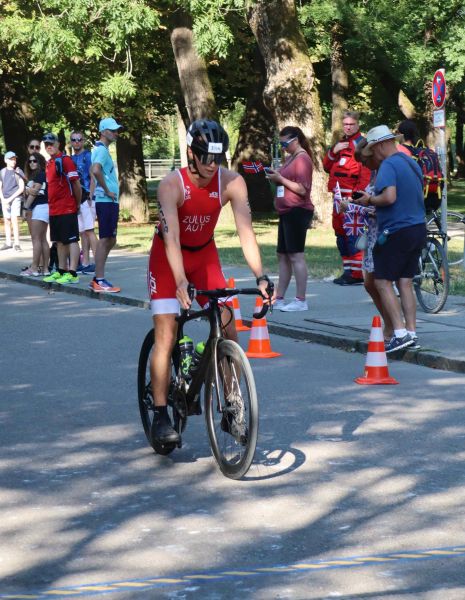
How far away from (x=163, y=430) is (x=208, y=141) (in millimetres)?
1580

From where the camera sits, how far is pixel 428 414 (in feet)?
26.5

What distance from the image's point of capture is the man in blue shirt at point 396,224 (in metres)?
10.2

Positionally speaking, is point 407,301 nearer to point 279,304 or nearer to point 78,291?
point 279,304

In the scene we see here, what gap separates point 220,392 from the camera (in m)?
6.47

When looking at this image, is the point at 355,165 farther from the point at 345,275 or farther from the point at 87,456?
the point at 87,456

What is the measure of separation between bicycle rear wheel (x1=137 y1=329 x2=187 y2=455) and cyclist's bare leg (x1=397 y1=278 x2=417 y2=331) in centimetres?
353

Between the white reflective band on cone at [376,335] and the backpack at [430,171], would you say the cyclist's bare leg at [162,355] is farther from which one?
the backpack at [430,171]

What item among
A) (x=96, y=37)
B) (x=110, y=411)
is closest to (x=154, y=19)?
(x=96, y=37)

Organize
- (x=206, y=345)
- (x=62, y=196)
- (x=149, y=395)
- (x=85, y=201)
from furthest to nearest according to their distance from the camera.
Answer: (x=85, y=201) < (x=62, y=196) < (x=149, y=395) < (x=206, y=345)

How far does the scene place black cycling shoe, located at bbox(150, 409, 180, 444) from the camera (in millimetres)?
6758

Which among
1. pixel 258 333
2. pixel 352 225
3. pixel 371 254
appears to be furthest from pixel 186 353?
pixel 352 225

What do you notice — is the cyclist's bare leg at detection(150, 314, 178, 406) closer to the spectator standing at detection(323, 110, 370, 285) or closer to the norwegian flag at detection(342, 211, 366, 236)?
the spectator standing at detection(323, 110, 370, 285)

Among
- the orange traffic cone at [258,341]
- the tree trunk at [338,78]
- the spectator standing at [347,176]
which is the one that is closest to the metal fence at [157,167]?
the tree trunk at [338,78]

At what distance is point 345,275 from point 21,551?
10.9 m
